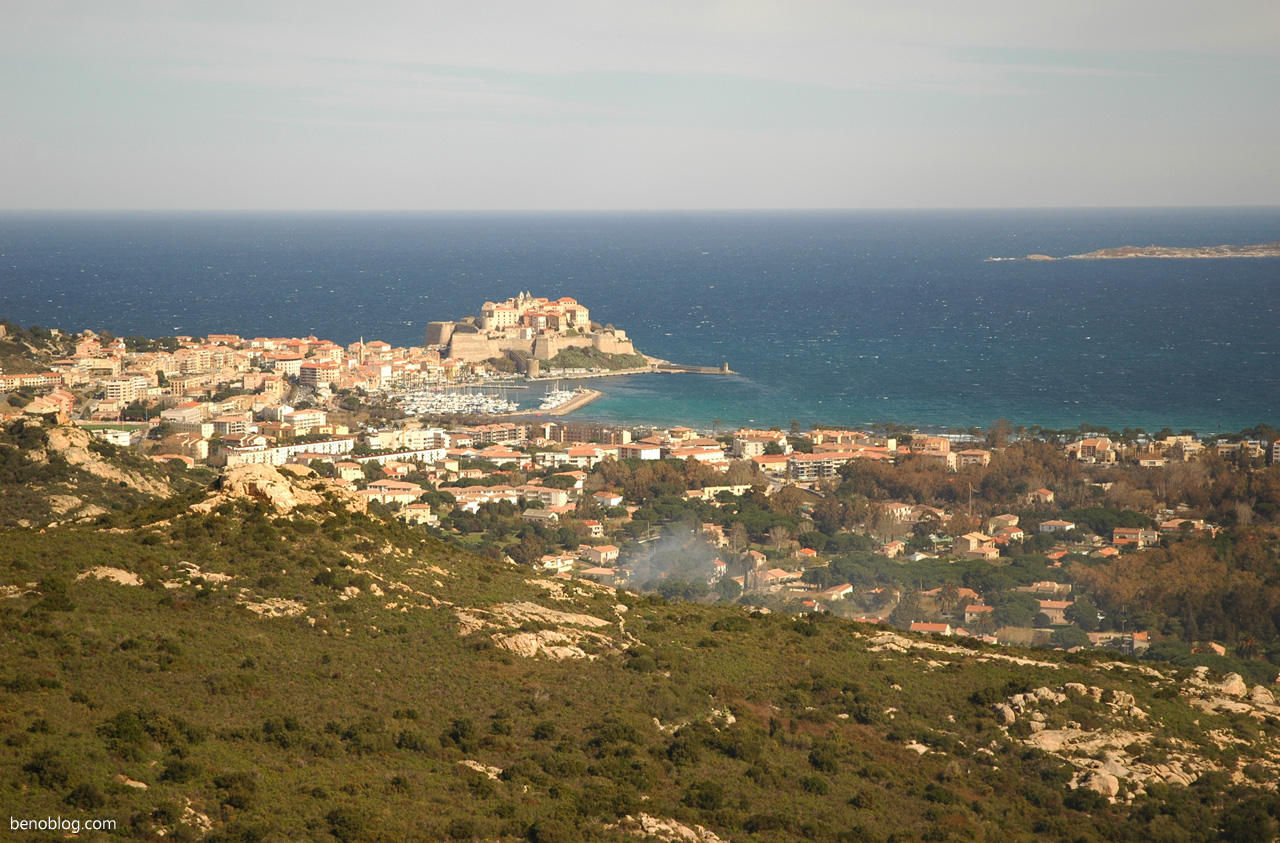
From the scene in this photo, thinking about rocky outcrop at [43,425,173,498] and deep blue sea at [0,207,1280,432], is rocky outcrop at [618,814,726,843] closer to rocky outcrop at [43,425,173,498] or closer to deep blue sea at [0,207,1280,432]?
rocky outcrop at [43,425,173,498]

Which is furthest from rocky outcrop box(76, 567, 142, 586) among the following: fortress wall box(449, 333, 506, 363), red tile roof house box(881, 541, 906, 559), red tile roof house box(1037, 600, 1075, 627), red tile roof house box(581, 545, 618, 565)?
fortress wall box(449, 333, 506, 363)


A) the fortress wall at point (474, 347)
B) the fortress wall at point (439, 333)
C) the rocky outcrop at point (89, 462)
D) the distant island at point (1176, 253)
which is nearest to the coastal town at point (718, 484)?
the rocky outcrop at point (89, 462)

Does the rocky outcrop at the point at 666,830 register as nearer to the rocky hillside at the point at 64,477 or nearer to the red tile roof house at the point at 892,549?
the rocky hillside at the point at 64,477

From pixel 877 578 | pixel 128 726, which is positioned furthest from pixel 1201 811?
pixel 877 578

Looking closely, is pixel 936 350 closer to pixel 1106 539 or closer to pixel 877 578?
pixel 1106 539

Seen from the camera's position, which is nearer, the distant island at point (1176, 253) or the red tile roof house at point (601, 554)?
the red tile roof house at point (601, 554)
